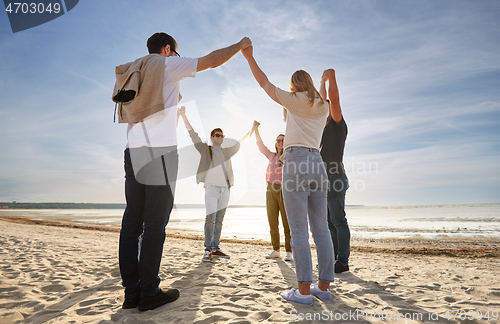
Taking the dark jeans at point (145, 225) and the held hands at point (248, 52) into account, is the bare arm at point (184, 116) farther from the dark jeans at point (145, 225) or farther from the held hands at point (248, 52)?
the dark jeans at point (145, 225)

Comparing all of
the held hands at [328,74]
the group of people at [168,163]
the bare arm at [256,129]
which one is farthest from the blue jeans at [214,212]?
the held hands at [328,74]

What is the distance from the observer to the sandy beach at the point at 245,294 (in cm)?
207

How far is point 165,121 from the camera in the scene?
2223 mm

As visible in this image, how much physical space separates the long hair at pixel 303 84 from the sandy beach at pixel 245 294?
76.7 inches

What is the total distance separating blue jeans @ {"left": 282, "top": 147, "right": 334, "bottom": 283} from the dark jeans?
3.58ft

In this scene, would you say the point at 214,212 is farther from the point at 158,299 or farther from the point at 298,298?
the point at 298,298

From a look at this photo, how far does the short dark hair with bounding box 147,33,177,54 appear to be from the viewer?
241 cm

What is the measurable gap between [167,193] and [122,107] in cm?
86

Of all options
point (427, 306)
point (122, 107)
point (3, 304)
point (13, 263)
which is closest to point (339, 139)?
point (427, 306)

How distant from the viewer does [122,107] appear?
2.23 meters

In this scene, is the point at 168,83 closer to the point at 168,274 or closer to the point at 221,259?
the point at 168,274

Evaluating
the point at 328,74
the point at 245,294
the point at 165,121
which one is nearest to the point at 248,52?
→ the point at 328,74

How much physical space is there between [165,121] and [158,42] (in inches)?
32.2

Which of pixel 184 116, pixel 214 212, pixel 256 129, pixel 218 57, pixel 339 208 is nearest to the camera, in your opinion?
pixel 218 57
